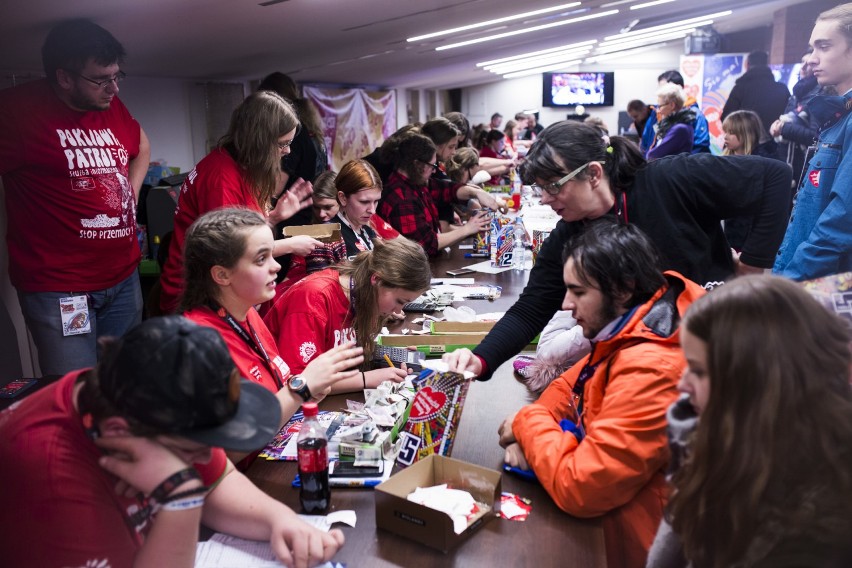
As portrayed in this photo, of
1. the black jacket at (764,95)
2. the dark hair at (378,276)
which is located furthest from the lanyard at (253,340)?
the black jacket at (764,95)

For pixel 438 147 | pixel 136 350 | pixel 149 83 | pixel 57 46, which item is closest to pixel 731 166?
pixel 136 350

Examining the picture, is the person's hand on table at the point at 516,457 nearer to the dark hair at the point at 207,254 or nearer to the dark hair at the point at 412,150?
the dark hair at the point at 207,254

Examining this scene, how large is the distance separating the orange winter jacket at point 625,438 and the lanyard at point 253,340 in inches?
29.1

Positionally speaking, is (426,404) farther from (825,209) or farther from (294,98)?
(294,98)

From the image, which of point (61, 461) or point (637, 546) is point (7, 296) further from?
point (637, 546)

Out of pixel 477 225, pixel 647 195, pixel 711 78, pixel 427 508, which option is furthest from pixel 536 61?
pixel 427 508

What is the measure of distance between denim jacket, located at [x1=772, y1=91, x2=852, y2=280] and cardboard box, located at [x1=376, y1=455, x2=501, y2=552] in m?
1.67

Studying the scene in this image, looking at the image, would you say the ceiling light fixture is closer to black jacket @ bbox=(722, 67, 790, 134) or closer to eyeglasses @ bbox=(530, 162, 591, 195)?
black jacket @ bbox=(722, 67, 790, 134)

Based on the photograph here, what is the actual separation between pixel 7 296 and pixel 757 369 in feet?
10.9

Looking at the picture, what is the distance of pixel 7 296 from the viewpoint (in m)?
3.21

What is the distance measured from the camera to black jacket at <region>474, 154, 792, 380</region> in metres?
2.24

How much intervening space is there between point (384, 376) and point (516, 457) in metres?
0.66

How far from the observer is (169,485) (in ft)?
3.42

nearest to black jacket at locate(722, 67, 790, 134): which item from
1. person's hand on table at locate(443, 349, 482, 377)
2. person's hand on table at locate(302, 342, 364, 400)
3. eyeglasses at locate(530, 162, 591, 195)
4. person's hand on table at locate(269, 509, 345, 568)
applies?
eyeglasses at locate(530, 162, 591, 195)
